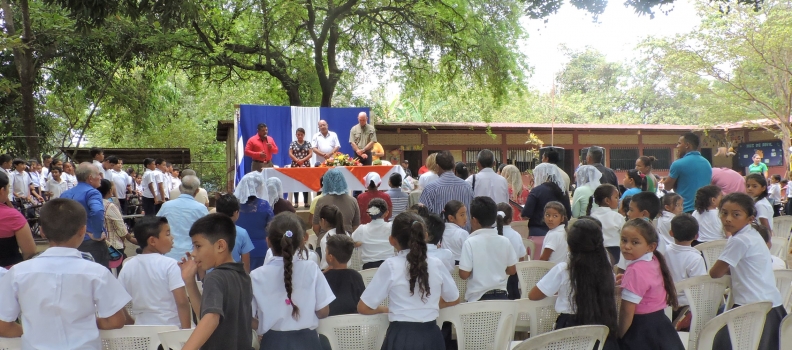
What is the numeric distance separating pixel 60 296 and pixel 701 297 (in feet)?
11.2

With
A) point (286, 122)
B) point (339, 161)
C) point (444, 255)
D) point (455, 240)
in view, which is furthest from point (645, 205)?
point (286, 122)

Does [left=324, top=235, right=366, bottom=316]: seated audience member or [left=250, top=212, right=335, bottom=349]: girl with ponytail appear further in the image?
[left=324, top=235, right=366, bottom=316]: seated audience member

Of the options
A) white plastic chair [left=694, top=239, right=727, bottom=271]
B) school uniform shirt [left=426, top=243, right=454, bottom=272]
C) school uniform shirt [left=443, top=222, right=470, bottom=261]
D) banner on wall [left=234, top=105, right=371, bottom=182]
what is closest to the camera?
school uniform shirt [left=426, top=243, right=454, bottom=272]

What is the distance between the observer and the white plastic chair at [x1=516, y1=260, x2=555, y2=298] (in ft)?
14.3

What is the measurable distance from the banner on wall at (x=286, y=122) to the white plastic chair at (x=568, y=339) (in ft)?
34.5

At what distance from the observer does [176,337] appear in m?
2.75

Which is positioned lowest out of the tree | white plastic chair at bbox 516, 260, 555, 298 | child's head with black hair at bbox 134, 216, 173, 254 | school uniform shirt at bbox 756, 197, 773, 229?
white plastic chair at bbox 516, 260, 555, 298

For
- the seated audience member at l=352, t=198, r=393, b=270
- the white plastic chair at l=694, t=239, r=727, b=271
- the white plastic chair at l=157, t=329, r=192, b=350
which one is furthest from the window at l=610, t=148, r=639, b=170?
the white plastic chair at l=157, t=329, r=192, b=350

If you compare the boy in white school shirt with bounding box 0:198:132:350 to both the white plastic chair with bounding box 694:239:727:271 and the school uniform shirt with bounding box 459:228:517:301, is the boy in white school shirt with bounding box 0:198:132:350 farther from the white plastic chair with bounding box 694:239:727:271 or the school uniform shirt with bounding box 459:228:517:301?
the white plastic chair with bounding box 694:239:727:271

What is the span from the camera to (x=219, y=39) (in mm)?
14930

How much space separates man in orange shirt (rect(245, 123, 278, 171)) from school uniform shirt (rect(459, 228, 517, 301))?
21.8ft

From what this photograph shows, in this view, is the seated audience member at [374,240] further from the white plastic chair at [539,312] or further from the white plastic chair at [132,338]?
the white plastic chair at [132,338]

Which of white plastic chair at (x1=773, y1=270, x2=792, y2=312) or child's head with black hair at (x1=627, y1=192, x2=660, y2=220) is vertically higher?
child's head with black hair at (x1=627, y1=192, x2=660, y2=220)

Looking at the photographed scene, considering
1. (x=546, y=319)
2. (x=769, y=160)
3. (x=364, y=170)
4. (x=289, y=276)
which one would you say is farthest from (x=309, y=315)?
(x=769, y=160)
